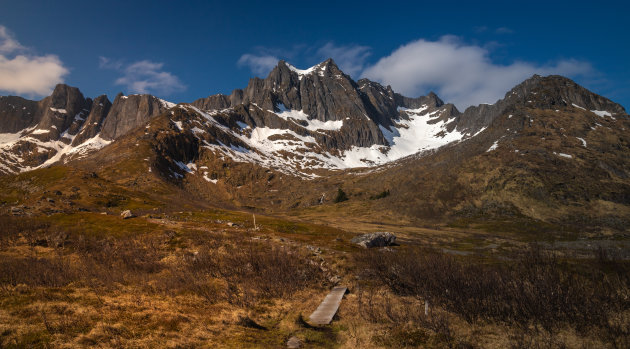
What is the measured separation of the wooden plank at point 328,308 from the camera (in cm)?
1861

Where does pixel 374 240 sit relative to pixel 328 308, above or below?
below

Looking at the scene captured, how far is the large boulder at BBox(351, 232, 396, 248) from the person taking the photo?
194 ft

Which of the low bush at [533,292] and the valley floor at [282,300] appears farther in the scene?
the low bush at [533,292]

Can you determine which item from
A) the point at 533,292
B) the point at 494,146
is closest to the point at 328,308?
the point at 533,292

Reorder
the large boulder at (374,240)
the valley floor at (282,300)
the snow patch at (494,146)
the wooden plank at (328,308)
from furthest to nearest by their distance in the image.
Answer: the snow patch at (494,146)
the large boulder at (374,240)
the wooden plank at (328,308)
the valley floor at (282,300)

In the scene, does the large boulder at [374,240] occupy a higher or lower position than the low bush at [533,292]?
lower

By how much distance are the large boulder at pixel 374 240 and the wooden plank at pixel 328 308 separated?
33.2m

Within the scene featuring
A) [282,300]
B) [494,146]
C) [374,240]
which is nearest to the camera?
[282,300]

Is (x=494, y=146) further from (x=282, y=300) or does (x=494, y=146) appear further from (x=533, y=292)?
(x=282, y=300)

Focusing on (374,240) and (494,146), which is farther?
(494,146)

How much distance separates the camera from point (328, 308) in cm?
2091

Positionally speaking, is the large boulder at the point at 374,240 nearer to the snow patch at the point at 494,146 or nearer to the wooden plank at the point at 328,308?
the wooden plank at the point at 328,308

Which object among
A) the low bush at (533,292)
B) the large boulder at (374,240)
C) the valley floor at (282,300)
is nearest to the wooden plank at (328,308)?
the valley floor at (282,300)

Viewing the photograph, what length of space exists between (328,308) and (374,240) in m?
41.9
